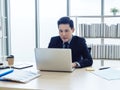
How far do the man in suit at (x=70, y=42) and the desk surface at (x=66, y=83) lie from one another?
1.74ft

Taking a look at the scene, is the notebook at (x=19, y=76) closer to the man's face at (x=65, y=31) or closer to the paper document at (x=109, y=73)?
the paper document at (x=109, y=73)

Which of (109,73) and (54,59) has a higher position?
(54,59)

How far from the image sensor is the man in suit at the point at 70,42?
2.40m

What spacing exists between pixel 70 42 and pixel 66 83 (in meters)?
0.93

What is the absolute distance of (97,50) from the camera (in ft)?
13.4

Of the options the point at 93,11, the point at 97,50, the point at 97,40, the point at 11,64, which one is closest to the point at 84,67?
the point at 11,64

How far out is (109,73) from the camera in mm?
1907

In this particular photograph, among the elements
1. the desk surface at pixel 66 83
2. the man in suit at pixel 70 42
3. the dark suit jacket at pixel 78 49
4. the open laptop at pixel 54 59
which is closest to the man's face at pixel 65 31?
the man in suit at pixel 70 42

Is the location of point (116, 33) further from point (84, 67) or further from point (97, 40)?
point (84, 67)

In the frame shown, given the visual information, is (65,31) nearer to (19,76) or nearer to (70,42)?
(70,42)

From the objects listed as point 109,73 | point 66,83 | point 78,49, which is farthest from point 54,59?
point 78,49

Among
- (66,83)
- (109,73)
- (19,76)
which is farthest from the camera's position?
(109,73)

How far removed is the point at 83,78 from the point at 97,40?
265cm

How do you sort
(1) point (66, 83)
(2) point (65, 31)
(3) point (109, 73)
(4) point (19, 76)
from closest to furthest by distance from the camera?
(1) point (66, 83) → (4) point (19, 76) → (3) point (109, 73) → (2) point (65, 31)
